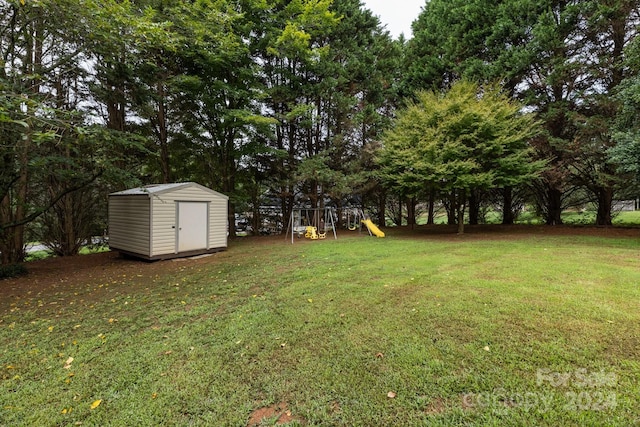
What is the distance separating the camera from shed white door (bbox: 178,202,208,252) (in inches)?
303

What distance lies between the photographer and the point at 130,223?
25.1 ft

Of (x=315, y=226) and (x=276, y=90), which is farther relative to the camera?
(x=315, y=226)

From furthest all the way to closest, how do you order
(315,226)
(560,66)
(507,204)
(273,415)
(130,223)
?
(507,204) < (315,226) < (560,66) < (130,223) < (273,415)

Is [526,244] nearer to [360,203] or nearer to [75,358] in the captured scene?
[360,203]

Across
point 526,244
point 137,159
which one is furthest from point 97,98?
point 526,244

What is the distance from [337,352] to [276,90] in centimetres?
1117

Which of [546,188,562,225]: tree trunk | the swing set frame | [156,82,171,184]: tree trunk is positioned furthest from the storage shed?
[546,188,562,225]: tree trunk

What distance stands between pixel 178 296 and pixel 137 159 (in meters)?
8.46

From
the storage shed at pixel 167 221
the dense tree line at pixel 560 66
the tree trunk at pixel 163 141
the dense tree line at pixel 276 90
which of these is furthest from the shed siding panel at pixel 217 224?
the dense tree line at pixel 560 66

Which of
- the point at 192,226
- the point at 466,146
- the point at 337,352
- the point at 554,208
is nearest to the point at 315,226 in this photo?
the point at 192,226

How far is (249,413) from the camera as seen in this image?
1.91 meters

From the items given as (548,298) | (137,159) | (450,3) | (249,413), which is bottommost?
(249,413)

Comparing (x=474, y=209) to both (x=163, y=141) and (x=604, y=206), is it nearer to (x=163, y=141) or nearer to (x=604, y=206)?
(x=604, y=206)

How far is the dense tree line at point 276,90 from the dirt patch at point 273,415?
6091mm
